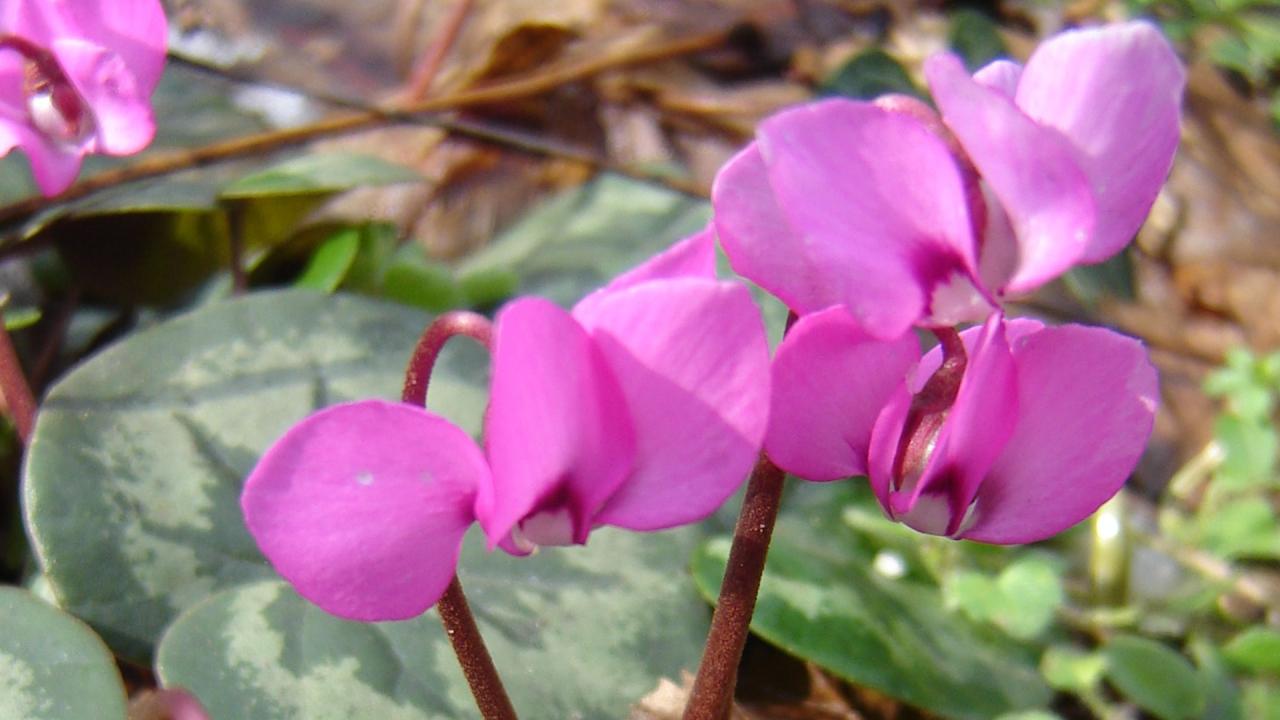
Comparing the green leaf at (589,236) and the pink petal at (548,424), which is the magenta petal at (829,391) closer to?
the pink petal at (548,424)

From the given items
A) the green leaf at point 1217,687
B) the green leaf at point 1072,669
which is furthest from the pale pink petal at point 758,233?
the green leaf at point 1217,687

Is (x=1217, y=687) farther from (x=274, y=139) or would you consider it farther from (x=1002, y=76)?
(x=274, y=139)

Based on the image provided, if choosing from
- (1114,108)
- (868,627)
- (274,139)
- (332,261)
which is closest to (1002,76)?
(1114,108)

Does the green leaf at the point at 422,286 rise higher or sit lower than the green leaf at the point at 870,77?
higher

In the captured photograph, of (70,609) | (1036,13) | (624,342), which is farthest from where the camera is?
(1036,13)

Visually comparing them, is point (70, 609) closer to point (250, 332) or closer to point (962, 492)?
point (250, 332)

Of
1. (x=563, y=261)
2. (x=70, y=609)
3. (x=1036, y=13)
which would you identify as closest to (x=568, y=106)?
(x=563, y=261)
